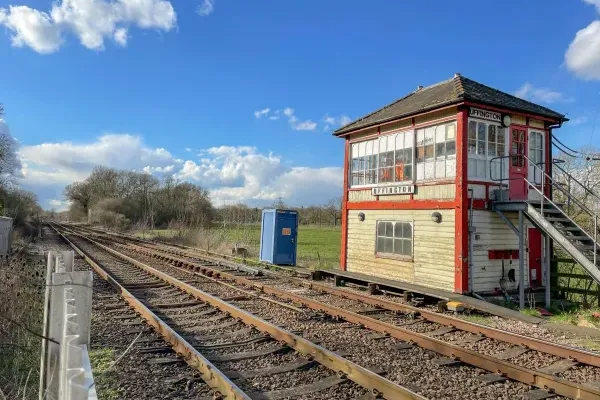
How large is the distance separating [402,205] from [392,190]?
60cm

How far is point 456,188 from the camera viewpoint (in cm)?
1126

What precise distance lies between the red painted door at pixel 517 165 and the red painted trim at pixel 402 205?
1948 mm

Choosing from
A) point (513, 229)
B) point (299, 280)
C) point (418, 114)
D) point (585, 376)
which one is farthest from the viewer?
point (299, 280)

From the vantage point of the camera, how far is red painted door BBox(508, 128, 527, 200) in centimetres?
1220

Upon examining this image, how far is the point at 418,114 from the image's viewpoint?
1252 centimetres

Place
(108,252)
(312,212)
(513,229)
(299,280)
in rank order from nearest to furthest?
1. (513,229)
2. (299,280)
3. (108,252)
4. (312,212)

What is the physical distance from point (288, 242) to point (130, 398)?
13.2m

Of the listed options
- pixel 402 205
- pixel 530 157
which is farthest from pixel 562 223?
pixel 402 205

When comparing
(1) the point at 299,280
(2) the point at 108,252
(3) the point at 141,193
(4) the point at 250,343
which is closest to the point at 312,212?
(3) the point at 141,193

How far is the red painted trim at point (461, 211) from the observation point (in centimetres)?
1095

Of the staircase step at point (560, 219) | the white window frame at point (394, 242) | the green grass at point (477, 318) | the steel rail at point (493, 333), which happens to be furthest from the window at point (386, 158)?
the green grass at point (477, 318)

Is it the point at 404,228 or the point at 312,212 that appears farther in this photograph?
the point at 312,212

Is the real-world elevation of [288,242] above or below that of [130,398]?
above

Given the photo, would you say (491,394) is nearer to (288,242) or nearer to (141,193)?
(288,242)
